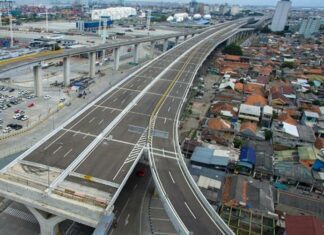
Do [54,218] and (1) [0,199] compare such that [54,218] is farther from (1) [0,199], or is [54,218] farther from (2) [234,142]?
(2) [234,142]

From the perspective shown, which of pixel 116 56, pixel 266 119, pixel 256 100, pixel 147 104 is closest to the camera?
pixel 147 104

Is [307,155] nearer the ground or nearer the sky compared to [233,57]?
nearer the ground

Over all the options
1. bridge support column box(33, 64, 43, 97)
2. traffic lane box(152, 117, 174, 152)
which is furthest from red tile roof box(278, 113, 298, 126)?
bridge support column box(33, 64, 43, 97)

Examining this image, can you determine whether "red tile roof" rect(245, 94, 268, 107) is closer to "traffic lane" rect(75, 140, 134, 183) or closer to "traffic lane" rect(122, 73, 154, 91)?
"traffic lane" rect(122, 73, 154, 91)

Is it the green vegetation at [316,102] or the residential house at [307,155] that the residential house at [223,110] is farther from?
the green vegetation at [316,102]

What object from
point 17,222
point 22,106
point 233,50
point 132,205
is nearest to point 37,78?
point 22,106

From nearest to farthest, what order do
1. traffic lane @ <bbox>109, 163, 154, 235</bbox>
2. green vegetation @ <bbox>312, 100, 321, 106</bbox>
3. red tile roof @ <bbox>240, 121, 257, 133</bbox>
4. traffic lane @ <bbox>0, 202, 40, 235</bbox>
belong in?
traffic lane @ <bbox>0, 202, 40, 235</bbox> < traffic lane @ <bbox>109, 163, 154, 235</bbox> < red tile roof @ <bbox>240, 121, 257, 133</bbox> < green vegetation @ <bbox>312, 100, 321, 106</bbox>

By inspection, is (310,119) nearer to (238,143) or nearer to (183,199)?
(238,143)
